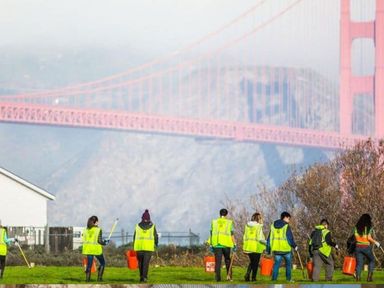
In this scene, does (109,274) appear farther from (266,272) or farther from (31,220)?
(31,220)

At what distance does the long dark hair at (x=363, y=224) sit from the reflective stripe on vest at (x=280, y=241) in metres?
1.70

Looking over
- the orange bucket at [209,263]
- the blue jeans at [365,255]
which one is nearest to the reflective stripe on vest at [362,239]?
the blue jeans at [365,255]

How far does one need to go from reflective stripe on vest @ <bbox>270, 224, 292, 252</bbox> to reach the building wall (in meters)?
36.3

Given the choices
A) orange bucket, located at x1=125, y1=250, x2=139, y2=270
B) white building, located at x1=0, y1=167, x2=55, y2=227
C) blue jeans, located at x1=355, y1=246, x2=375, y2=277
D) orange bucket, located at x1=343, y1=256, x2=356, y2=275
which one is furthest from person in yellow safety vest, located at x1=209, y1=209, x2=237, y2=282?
white building, located at x1=0, y1=167, x2=55, y2=227

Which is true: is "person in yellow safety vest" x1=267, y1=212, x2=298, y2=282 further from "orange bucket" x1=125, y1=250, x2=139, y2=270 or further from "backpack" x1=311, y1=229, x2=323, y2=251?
"orange bucket" x1=125, y1=250, x2=139, y2=270

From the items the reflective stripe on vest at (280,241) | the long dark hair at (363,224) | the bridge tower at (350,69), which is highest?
the bridge tower at (350,69)

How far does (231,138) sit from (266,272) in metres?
76.5

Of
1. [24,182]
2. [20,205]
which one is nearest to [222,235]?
[24,182]

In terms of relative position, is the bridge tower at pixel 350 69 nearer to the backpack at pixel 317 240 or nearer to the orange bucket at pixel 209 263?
the orange bucket at pixel 209 263

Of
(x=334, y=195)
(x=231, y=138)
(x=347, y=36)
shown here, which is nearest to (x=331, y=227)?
(x=334, y=195)

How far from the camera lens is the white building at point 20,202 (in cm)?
6006

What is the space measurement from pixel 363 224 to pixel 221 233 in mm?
2876

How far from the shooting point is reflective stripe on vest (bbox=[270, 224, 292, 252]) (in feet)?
81.5

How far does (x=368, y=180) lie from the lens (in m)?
36.4
